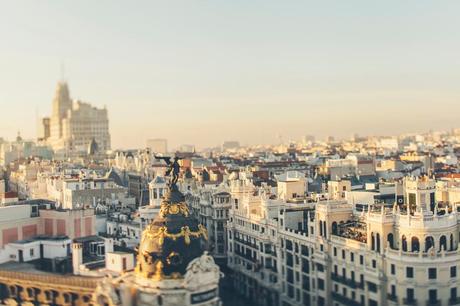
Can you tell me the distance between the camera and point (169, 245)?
61.3m

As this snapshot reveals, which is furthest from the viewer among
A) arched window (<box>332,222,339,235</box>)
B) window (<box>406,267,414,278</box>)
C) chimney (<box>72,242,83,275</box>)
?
arched window (<box>332,222,339,235</box>)

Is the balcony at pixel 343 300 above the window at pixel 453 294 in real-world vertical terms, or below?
below

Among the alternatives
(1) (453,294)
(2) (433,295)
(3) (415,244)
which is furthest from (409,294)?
(3) (415,244)

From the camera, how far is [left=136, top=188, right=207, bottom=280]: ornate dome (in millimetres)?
60531

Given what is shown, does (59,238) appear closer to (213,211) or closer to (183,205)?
(183,205)

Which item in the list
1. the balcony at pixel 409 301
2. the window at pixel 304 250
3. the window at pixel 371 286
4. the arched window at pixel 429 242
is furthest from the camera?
the window at pixel 304 250

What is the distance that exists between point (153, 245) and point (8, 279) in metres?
21.6

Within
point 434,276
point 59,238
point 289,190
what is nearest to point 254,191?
point 289,190

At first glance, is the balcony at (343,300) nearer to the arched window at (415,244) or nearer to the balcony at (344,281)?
the balcony at (344,281)

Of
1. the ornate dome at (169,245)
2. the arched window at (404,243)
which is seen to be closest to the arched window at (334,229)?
the arched window at (404,243)

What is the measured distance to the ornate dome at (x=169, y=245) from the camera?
6053cm

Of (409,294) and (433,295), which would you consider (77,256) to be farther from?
(433,295)

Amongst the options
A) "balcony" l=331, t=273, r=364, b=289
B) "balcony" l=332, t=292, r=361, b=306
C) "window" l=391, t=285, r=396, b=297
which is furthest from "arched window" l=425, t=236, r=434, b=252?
"balcony" l=332, t=292, r=361, b=306

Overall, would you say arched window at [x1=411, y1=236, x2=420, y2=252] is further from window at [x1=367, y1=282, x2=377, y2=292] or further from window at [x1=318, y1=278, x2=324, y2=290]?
window at [x1=318, y1=278, x2=324, y2=290]
